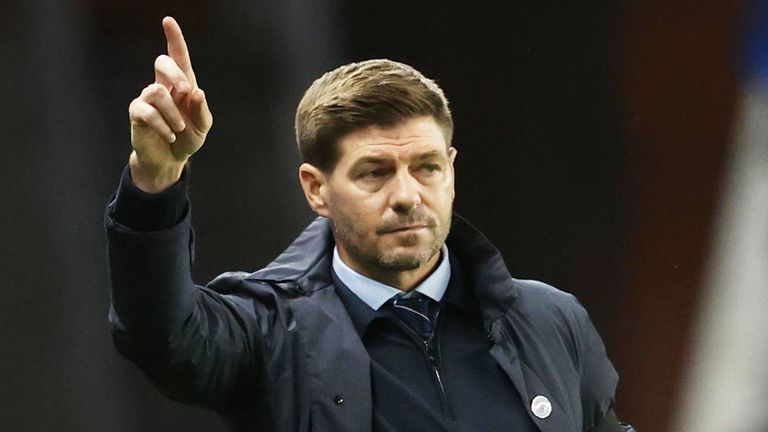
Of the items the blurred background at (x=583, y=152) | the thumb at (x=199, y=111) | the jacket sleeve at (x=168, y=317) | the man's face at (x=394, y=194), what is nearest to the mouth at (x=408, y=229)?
the man's face at (x=394, y=194)

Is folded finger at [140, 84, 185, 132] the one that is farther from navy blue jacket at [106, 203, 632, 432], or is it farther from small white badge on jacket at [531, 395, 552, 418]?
small white badge on jacket at [531, 395, 552, 418]

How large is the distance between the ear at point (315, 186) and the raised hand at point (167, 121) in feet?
1.30

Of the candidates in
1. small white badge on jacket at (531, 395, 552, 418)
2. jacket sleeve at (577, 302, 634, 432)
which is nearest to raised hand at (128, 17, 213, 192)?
small white badge on jacket at (531, 395, 552, 418)

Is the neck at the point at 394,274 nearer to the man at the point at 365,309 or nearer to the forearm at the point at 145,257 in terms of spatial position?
the man at the point at 365,309

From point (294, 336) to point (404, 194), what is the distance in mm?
278

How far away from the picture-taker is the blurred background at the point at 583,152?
3.03 metres

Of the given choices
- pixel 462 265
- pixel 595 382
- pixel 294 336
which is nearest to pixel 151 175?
pixel 294 336

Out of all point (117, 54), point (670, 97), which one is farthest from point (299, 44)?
point (670, 97)

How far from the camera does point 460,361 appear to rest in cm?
209

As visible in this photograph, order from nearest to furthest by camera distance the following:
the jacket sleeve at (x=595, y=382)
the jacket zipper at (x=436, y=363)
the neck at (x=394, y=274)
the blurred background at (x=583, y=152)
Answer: the jacket zipper at (x=436, y=363) → the neck at (x=394, y=274) → the jacket sleeve at (x=595, y=382) → the blurred background at (x=583, y=152)

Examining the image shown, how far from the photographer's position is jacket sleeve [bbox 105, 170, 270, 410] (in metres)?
1.77

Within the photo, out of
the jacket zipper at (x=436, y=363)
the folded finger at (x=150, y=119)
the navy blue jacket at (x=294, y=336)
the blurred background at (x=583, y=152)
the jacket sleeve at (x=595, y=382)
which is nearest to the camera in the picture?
the folded finger at (x=150, y=119)

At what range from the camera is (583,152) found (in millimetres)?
3424

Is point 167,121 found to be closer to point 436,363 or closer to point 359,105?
point 359,105
